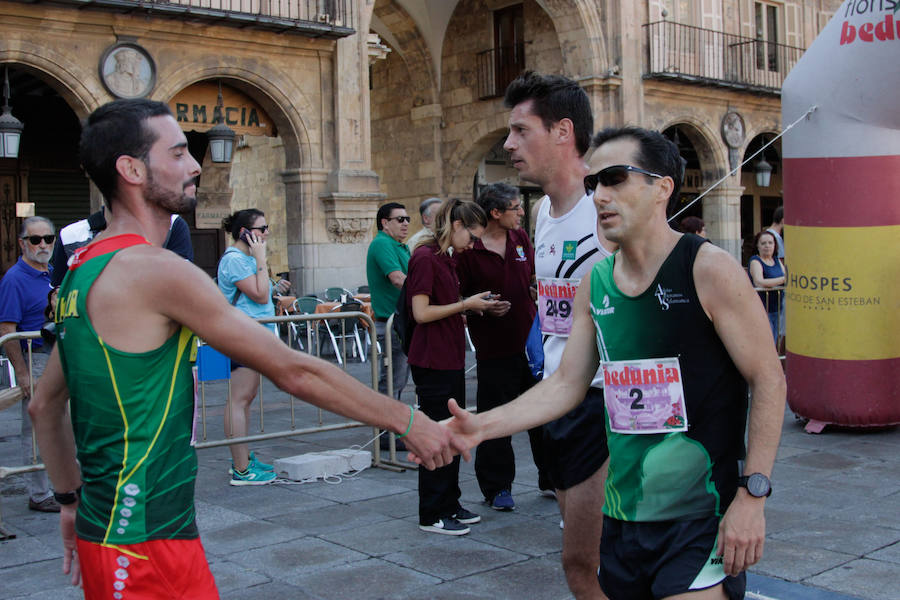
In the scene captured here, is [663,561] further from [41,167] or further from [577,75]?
[577,75]

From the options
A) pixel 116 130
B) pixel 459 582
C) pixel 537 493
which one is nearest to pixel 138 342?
pixel 116 130

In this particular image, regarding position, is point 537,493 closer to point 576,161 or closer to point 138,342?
point 576,161

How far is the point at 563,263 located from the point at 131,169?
1975 millimetres

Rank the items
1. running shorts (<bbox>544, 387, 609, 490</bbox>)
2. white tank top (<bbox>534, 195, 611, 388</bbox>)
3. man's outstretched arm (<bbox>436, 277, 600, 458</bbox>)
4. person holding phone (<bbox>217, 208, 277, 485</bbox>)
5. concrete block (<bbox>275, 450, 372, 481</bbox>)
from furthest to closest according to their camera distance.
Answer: concrete block (<bbox>275, 450, 372, 481</bbox>)
person holding phone (<bbox>217, 208, 277, 485</bbox>)
white tank top (<bbox>534, 195, 611, 388</bbox>)
running shorts (<bbox>544, 387, 609, 490</bbox>)
man's outstretched arm (<bbox>436, 277, 600, 458</bbox>)

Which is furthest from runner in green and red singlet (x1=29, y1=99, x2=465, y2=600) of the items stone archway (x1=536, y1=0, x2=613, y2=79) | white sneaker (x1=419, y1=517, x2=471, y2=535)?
stone archway (x1=536, y1=0, x2=613, y2=79)

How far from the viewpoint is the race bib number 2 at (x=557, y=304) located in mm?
3918

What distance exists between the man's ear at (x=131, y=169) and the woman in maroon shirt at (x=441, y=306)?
3.38m

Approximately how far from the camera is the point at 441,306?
5.91 metres

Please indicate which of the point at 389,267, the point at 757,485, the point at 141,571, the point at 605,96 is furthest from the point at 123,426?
the point at 605,96

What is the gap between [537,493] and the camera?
6316 mm

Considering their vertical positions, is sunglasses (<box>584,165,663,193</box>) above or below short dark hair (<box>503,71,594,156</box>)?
below

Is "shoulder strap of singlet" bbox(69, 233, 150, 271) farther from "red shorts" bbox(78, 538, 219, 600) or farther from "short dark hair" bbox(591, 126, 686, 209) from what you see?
"short dark hair" bbox(591, 126, 686, 209)

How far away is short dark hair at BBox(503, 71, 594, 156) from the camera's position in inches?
156

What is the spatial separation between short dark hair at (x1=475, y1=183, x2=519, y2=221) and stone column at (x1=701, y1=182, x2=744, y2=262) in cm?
Answer: 1906
